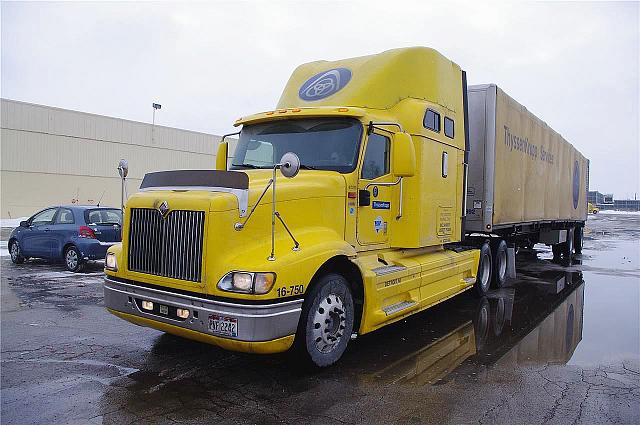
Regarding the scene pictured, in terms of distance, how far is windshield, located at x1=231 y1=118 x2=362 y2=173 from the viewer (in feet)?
19.5

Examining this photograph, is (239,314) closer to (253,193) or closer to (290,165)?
(253,193)

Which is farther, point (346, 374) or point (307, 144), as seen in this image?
A: point (307, 144)

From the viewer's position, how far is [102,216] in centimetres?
1169

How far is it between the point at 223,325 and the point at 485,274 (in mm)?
6932

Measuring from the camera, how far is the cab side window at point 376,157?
19.8ft

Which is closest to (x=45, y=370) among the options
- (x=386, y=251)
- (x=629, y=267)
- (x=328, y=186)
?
(x=328, y=186)

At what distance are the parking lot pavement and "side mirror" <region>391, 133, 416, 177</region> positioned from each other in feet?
7.02

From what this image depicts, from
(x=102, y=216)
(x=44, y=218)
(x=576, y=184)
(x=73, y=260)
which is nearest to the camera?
(x=73, y=260)

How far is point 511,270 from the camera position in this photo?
1135 centimetres

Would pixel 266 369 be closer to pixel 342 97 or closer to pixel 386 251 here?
pixel 386 251

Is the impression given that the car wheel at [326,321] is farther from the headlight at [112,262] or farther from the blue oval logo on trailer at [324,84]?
the blue oval logo on trailer at [324,84]

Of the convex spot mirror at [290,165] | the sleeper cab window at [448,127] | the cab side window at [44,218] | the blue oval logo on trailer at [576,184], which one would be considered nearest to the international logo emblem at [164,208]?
the convex spot mirror at [290,165]

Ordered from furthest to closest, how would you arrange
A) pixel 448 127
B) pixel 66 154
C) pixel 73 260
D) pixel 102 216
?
pixel 66 154, pixel 102 216, pixel 73 260, pixel 448 127

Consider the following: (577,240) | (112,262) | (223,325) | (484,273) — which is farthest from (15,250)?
(577,240)
